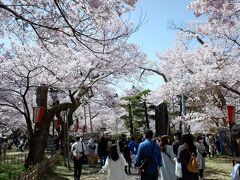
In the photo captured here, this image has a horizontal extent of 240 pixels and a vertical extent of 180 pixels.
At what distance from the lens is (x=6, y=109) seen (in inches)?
1153

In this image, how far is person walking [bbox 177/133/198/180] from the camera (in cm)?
753

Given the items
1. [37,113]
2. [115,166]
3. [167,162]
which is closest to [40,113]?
[37,113]

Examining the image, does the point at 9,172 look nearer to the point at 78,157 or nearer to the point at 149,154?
the point at 78,157

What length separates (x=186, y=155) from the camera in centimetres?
752

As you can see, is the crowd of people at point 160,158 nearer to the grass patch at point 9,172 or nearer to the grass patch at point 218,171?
the grass patch at point 9,172

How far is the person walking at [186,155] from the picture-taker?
24.7ft

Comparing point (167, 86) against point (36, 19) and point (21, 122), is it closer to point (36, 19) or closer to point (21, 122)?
point (36, 19)

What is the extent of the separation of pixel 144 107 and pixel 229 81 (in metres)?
29.9

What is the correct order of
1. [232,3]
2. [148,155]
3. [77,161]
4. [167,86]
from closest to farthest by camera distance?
1. [148,155]
2. [232,3]
3. [77,161]
4. [167,86]

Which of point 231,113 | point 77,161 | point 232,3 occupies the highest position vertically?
point 232,3

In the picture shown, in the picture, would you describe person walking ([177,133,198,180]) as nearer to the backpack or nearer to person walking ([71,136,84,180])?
the backpack

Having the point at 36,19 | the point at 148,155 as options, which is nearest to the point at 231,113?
the point at 148,155

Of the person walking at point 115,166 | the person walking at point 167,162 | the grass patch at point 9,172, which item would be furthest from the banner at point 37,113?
the person walking at point 167,162

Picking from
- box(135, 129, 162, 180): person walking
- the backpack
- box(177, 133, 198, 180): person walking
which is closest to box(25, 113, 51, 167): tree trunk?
box(135, 129, 162, 180): person walking
